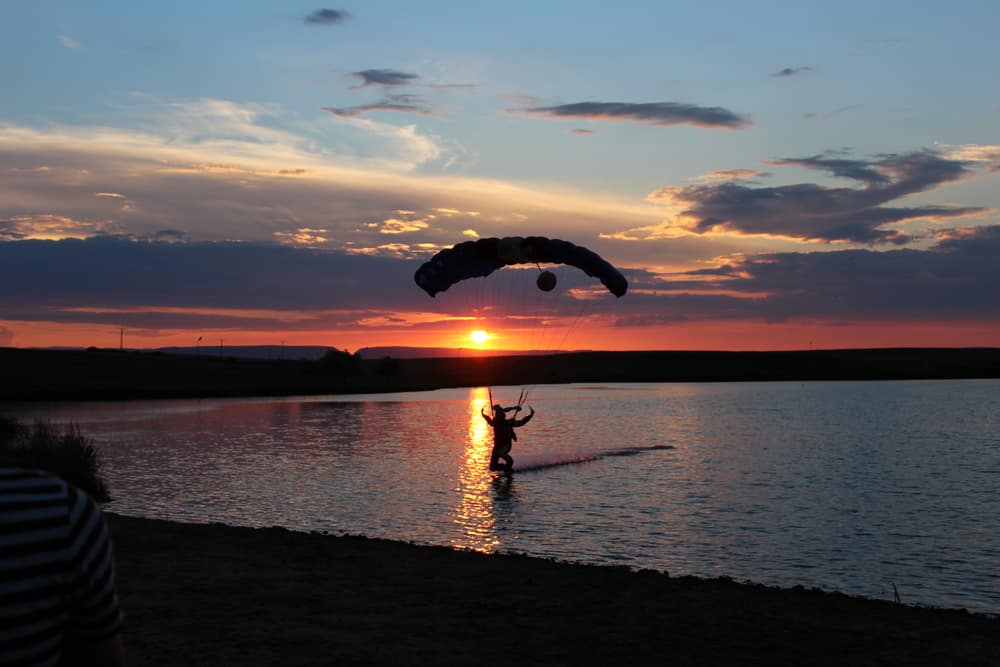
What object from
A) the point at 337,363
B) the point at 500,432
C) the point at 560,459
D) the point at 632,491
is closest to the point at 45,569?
the point at 632,491

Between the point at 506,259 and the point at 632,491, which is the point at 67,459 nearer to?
the point at 506,259

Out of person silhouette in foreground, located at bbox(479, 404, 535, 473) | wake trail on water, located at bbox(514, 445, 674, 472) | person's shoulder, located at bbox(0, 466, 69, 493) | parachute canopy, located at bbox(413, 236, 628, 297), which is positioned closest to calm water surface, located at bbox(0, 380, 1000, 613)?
wake trail on water, located at bbox(514, 445, 674, 472)

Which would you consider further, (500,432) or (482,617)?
(500,432)

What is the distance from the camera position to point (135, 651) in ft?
35.1

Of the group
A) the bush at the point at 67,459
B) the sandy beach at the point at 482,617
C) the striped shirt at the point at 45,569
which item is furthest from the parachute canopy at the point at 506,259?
the striped shirt at the point at 45,569

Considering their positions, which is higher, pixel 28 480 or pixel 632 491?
pixel 28 480

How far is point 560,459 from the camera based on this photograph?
140 feet

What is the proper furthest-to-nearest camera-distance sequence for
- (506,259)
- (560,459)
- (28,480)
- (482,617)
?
(560,459) → (506,259) → (482,617) → (28,480)

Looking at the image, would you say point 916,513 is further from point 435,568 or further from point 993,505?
point 435,568

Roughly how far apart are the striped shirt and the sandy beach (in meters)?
8.39

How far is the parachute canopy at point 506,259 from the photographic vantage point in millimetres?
24297

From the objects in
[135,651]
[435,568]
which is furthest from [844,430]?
[135,651]

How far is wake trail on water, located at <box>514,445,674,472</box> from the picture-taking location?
39603 mm

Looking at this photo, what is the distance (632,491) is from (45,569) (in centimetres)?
3017
